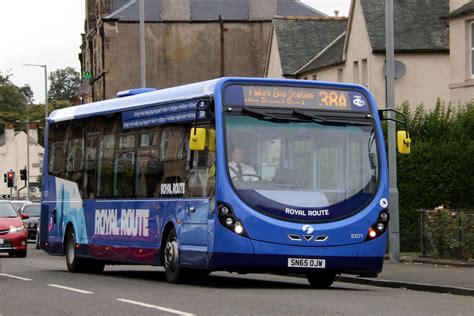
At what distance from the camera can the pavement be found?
20277mm

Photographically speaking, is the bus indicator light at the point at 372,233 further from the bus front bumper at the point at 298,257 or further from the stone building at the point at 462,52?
the stone building at the point at 462,52

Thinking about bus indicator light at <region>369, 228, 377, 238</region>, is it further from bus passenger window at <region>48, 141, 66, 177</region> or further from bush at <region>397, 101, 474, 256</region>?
bush at <region>397, 101, 474, 256</region>

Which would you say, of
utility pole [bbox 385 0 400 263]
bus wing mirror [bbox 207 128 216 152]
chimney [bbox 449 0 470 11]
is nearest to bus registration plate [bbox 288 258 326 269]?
bus wing mirror [bbox 207 128 216 152]

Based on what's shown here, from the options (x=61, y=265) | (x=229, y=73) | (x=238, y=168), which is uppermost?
(x=229, y=73)

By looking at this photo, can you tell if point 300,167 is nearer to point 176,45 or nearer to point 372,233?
point 372,233

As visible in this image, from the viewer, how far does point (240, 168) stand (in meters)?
19.3

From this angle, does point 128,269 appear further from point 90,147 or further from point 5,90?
point 5,90

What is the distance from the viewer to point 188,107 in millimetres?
20531

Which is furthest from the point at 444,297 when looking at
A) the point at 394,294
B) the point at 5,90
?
the point at 5,90

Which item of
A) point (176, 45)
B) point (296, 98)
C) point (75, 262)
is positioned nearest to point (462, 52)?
point (75, 262)

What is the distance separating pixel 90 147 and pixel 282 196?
21.4 feet

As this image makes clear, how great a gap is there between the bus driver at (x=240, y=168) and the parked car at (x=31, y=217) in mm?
34235

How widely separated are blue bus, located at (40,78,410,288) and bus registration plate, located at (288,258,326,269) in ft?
0.05

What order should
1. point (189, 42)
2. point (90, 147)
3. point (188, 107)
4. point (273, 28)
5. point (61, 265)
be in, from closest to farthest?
1. point (188, 107)
2. point (90, 147)
3. point (61, 265)
4. point (273, 28)
5. point (189, 42)
